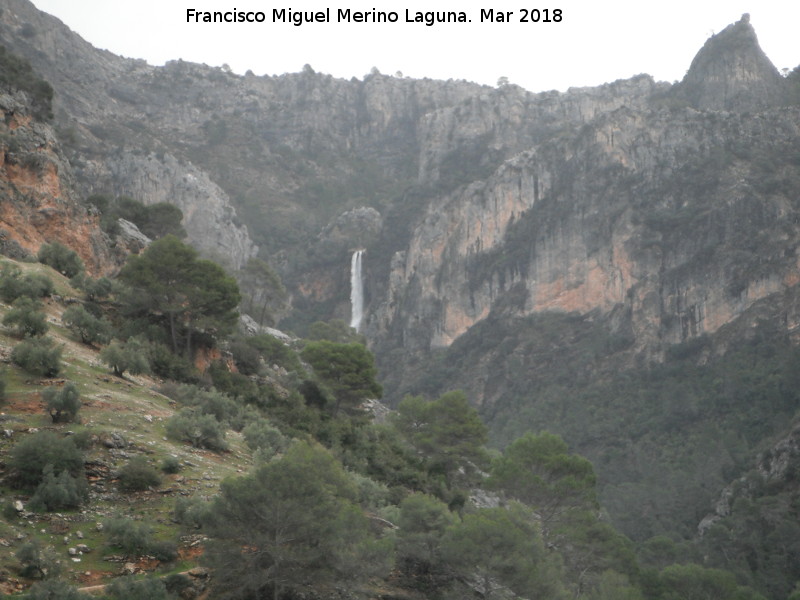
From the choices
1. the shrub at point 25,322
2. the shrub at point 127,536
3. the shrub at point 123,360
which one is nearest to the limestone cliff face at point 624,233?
the shrub at point 123,360

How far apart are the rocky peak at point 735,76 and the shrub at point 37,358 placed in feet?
352

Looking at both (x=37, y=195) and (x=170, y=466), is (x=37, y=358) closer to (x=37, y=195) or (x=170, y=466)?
(x=170, y=466)

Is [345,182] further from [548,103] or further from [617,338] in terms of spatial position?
[617,338]

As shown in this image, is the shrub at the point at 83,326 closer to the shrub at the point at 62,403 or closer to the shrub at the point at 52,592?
the shrub at the point at 62,403

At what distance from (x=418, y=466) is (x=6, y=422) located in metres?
18.7

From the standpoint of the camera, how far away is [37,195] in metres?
35.5

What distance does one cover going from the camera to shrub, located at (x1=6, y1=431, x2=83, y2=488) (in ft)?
49.1

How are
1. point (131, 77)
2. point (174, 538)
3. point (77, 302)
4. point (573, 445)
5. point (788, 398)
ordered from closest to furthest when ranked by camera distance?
1. point (174, 538)
2. point (77, 302)
3. point (788, 398)
4. point (573, 445)
5. point (131, 77)

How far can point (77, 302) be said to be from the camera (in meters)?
27.9

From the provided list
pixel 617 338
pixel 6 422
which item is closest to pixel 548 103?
pixel 617 338

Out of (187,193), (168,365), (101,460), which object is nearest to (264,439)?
(168,365)

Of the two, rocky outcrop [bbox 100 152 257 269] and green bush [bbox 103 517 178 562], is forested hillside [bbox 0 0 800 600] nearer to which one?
green bush [bbox 103 517 178 562]

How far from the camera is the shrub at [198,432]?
62.3ft

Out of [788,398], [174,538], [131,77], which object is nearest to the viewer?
[174,538]
